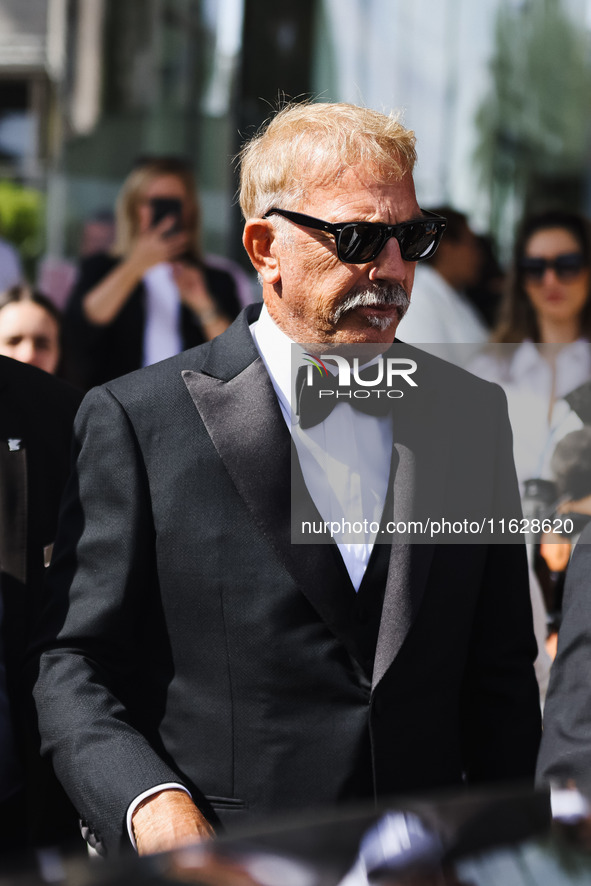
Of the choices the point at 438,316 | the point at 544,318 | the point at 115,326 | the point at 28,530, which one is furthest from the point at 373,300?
the point at 115,326

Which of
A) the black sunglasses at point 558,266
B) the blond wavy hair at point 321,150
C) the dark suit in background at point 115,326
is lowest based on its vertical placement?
the dark suit in background at point 115,326

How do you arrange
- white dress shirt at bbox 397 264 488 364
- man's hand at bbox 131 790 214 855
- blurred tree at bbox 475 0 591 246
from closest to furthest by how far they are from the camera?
man's hand at bbox 131 790 214 855 → white dress shirt at bbox 397 264 488 364 → blurred tree at bbox 475 0 591 246

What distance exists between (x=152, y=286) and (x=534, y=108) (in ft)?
8.75

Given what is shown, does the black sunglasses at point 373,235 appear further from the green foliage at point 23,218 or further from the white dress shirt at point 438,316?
the green foliage at point 23,218

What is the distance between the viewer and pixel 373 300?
2352 millimetres

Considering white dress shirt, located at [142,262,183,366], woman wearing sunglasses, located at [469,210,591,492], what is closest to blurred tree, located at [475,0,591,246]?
woman wearing sunglasses, located at [469,210,591,492]

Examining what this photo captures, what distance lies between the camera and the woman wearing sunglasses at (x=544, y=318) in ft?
14.2

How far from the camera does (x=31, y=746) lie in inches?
99.0

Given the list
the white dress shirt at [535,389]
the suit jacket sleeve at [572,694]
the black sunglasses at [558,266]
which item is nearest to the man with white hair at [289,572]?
the suit jacket sleeve at [572,694]

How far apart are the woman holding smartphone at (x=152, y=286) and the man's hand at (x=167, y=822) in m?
3.50

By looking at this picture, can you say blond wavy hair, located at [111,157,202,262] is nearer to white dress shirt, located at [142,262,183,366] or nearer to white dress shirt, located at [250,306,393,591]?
white dress shirt, located at [142,262,183,366]

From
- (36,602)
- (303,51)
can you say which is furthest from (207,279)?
(36,602)

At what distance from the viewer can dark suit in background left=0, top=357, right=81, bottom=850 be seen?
254 cm

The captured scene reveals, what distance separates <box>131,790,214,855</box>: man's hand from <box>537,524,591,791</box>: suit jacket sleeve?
0.61m
